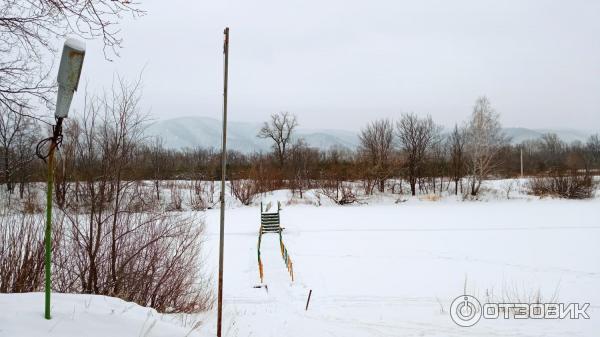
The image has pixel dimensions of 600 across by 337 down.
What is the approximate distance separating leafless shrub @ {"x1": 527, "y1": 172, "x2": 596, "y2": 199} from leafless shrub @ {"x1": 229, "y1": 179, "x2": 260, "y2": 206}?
28484mm

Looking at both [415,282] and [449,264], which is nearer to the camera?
[415,282]

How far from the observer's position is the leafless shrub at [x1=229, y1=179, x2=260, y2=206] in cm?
3609

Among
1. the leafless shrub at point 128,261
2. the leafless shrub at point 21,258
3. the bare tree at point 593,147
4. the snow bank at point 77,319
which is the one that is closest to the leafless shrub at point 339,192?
the leafless shrub at point 128,261

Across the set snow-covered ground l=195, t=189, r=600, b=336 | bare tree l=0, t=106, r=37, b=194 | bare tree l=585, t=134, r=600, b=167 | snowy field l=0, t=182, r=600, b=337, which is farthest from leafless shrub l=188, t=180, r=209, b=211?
bare tree l=585, t=134, r=600, b=167

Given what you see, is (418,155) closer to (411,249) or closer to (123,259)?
(411,249)

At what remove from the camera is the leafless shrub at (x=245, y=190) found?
118ft

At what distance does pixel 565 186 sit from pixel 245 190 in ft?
104

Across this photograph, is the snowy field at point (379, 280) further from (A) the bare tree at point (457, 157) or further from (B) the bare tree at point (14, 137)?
(A) the bare tree at point (457, 157)

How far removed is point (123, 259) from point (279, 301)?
4.40m

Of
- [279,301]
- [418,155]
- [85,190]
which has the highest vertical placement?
[418,155]

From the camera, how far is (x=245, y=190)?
36.4 m

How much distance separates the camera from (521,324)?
7602 millimetres

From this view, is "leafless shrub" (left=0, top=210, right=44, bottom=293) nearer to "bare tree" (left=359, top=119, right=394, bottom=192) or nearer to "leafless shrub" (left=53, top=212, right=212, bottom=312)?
"leafless shrub" (left=53, top=212, right=212, bottom=312)

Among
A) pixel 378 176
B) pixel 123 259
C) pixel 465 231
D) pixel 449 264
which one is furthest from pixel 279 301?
pixel 378 176
